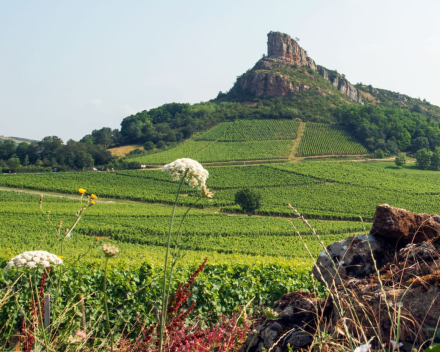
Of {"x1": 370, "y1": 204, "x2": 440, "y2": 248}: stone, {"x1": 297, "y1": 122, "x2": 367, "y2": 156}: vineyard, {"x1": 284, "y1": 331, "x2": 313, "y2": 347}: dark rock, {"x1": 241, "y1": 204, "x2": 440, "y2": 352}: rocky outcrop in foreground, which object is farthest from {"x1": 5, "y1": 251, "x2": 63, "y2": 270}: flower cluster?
{"x1": 297, "y1": 122, "x2": 367, "y2": 156}: vineyard

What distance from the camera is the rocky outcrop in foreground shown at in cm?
282

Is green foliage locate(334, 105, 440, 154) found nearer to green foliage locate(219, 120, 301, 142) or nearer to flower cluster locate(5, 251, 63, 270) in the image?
green foliage locate(219, 120, 301, 142)

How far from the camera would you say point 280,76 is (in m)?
115

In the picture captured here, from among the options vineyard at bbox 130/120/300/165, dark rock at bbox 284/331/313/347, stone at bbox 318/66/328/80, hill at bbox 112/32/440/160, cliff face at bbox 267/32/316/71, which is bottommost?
dark rock at bbox 284/331/313/347

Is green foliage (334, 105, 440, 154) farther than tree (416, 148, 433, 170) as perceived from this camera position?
Yes

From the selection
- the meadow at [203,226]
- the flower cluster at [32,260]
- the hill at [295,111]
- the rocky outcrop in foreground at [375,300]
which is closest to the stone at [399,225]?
the rocky outcrop in foreground at [375,300]

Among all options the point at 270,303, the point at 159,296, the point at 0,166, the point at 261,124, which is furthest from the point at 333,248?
the point at 261,124

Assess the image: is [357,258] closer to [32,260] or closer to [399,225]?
[399,225]

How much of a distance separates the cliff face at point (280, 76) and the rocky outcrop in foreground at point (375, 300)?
110641 millimetres

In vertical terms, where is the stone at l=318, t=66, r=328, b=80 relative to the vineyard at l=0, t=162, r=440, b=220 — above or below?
above

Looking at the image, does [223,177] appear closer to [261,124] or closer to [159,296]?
[261,124]

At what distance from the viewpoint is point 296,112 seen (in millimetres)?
97125

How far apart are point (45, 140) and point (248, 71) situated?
72362 millimetres

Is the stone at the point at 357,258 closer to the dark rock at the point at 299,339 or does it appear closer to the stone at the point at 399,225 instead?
the stone at the point at 399,225
